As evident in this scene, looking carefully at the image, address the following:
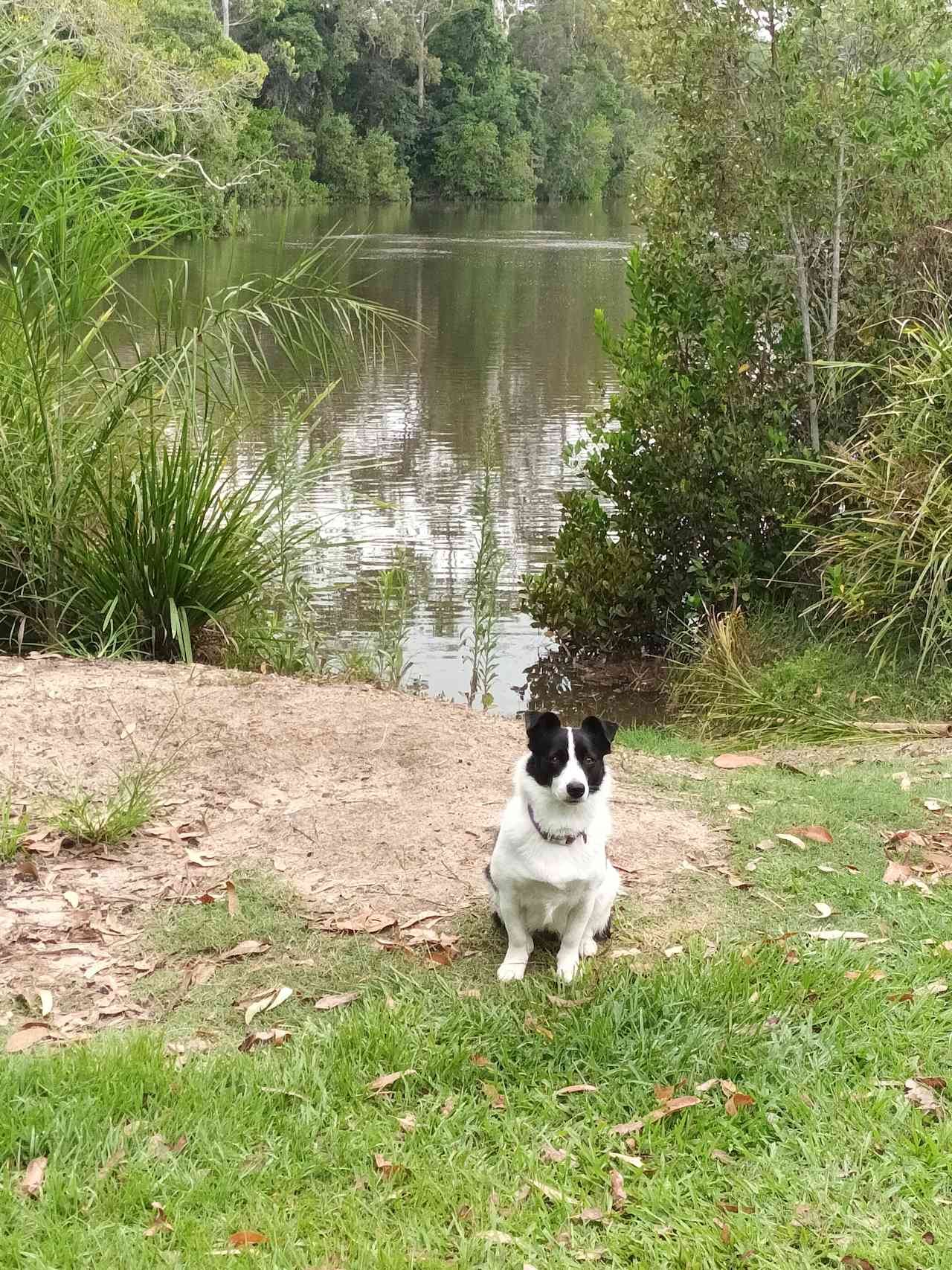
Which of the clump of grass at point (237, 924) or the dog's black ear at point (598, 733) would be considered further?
the clump of grass at point (237, 924)

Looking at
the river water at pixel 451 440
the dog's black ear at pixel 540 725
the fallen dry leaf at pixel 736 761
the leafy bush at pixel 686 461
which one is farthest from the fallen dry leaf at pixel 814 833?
the leafy bush at pixel 686 461

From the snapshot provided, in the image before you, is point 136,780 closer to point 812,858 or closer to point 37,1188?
point 37,1188

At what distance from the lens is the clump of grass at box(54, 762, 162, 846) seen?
5.15 m

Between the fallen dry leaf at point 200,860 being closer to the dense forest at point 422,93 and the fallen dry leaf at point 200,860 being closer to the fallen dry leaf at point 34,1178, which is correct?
the fallen dry leaf at point 34,1178

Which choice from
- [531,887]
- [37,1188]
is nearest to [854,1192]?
[531,887]

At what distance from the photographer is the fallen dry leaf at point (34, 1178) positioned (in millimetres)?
3223

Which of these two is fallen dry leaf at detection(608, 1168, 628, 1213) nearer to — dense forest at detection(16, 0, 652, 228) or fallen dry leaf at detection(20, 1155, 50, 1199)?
fallen dry leaf at detection(20, 1155, 50, 1199)

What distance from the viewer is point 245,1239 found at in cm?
310

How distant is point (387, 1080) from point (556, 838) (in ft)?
2.86

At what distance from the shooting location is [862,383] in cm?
1004

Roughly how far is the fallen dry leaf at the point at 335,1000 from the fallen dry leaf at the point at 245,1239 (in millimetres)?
1074

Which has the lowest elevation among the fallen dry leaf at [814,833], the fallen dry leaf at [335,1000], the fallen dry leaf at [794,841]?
the fallen dry leaf at [814,833]

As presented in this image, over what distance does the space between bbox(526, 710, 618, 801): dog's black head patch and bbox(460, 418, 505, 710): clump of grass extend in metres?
4.25

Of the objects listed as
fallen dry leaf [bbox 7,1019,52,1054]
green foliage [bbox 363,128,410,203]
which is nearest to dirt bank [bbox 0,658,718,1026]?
fallen dry leaf [bbox 7,1019,52,1054]
